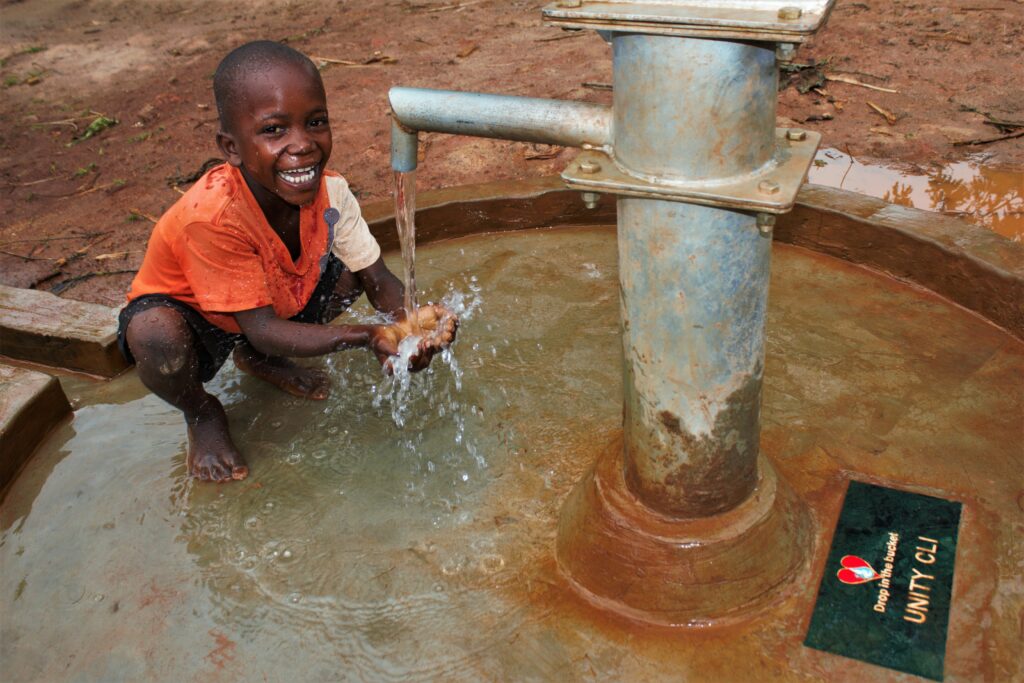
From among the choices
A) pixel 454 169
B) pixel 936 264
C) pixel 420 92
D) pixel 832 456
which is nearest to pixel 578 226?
pixel 454 169

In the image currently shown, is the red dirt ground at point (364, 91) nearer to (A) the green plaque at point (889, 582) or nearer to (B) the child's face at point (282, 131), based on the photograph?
(B) the child's face at point (282, 131)

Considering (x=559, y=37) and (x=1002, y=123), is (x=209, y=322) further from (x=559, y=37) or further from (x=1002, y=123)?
(x=559, y=37)

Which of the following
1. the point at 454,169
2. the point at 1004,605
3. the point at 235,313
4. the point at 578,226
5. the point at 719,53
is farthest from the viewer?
the point at 454,169

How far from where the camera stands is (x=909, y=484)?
206 centimetres

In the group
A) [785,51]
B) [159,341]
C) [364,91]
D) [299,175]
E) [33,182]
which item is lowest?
[33,182]

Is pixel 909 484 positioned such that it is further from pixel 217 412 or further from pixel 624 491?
pixel 217 412

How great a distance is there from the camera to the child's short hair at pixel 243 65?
6.62 ft

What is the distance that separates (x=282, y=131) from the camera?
2059 millimetres

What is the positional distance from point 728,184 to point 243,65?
1245mm

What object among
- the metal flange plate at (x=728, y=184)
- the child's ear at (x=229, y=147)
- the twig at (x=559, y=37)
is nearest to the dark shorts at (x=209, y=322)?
the child's ear at (x=229, y=147)

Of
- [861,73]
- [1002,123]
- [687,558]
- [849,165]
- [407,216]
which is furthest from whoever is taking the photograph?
[861,73]

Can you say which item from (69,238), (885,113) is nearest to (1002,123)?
(885,113)

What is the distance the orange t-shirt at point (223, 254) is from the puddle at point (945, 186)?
235 cm

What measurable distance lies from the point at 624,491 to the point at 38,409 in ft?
5.66
